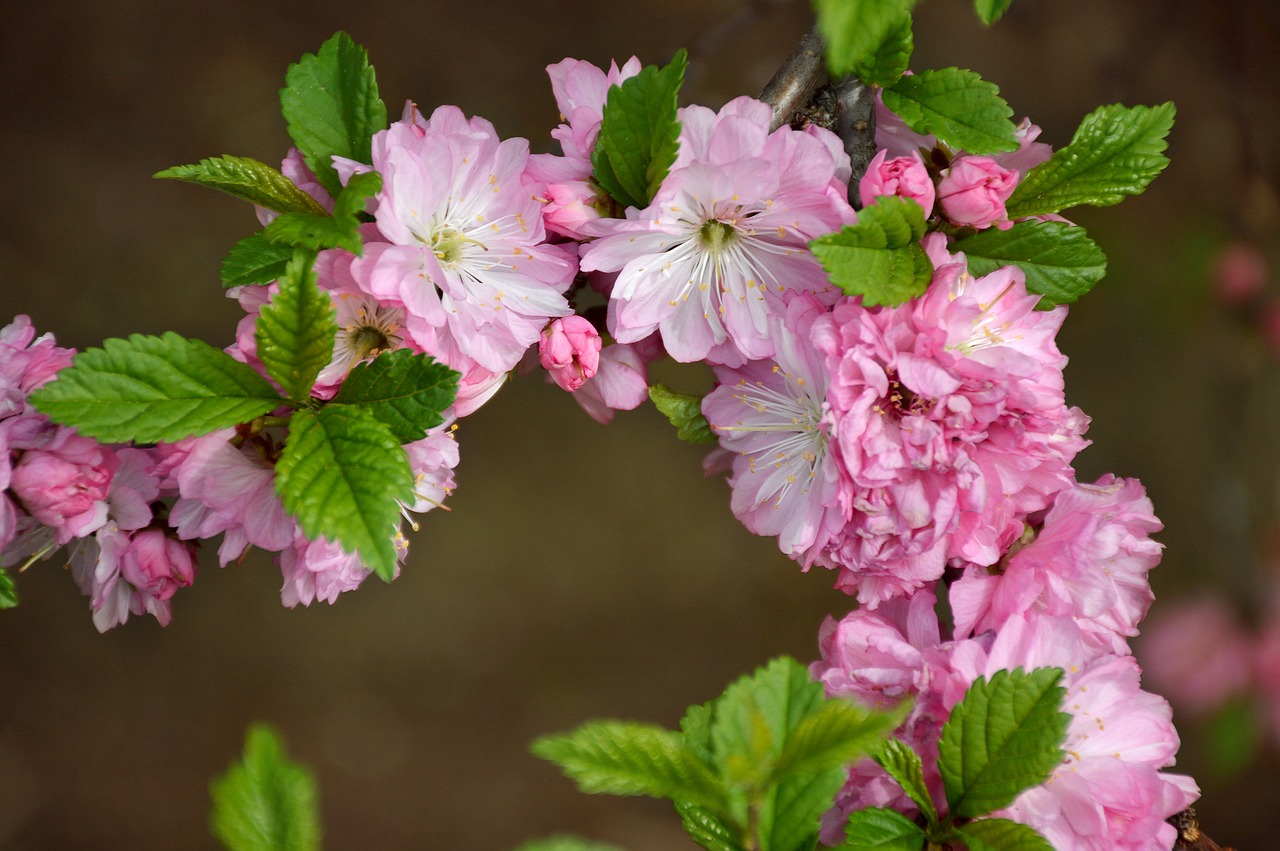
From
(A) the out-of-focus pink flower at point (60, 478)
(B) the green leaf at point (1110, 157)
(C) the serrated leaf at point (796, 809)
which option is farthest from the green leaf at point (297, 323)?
(B) the green leaf at point (1110, 157)

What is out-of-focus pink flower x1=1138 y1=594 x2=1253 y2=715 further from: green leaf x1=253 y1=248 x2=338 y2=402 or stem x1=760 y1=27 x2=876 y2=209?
green leaf x1=253 y1=248 x2=338 y2=402

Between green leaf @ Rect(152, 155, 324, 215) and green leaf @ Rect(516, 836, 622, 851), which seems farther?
green leaf @ Rect(152, 155, 324, 215)

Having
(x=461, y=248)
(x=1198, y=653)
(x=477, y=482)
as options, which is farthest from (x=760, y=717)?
(x=1198, y=653)

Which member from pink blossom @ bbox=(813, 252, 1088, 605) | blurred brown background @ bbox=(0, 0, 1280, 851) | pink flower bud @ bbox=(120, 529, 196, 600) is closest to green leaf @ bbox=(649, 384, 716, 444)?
pink blossom @ bbox=(813, 252, 1088, 605)

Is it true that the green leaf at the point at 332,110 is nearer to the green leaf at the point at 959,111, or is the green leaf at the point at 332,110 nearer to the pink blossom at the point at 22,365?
the pink blossom at the point at 22,365

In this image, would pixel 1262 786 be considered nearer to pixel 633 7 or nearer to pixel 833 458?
pixel 833 458

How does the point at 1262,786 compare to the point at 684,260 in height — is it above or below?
below

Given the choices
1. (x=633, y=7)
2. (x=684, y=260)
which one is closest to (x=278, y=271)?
(x=684, y=260)
